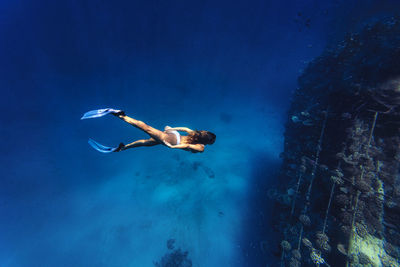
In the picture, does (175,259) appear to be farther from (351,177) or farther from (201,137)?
(351,177)

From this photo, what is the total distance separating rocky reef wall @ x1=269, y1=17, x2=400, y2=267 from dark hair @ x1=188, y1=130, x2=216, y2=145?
7920 mm

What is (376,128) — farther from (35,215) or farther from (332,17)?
(35,215)

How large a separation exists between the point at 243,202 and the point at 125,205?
1504 centimetres

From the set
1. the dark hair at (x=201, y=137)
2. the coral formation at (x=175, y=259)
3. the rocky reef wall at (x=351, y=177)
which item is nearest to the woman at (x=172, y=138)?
the dark hair at (x=201, y=137)

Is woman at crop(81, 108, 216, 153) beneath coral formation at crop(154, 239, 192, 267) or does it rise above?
above

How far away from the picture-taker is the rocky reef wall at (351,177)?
6.41 metres

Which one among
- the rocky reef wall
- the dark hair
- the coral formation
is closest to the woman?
the dark hair

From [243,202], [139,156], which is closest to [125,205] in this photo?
[139,156]

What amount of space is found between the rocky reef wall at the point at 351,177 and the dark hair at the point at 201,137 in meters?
7.92

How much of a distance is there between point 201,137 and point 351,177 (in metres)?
8.67

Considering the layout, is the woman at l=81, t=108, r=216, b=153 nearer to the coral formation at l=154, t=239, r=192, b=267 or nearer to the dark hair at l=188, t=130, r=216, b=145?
the dark hair at l=188, t=130, r=216, b=145

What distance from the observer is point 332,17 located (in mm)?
22375

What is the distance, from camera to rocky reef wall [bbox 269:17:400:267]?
21.0 feet

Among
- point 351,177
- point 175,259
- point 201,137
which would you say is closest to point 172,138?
point 201,137
